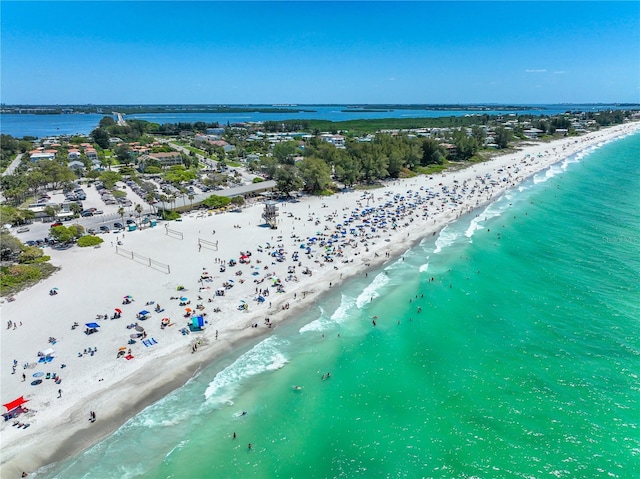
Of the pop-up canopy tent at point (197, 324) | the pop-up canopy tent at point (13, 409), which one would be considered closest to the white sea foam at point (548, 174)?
the pop-up canopy tent at point (197, 324)

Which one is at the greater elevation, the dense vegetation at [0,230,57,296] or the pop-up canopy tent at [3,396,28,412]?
the dense vegetation at [0,230,57,296]

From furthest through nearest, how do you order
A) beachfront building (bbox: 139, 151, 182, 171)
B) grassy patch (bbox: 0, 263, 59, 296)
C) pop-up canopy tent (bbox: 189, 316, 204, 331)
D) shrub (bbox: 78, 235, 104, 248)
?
beachfront building (bbox: 139, 151, 182, 171) → shrub (bbox: 78, 235, 104, 248) → grassy patch (bbox: 0, 263, 59, 296) → pop-up canopy tent (bbox: 189, 316, 204, 331)

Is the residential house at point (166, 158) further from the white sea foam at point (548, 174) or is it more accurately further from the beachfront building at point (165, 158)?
the white sea foam at point (548, 174)

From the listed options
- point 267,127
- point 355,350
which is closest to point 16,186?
point 355,350

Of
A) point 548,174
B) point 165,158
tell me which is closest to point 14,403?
point 165,158

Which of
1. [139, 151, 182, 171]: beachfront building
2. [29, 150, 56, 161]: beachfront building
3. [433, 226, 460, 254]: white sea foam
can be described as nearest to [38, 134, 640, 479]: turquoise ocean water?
[433, 226, 460, 254]: white sea foam

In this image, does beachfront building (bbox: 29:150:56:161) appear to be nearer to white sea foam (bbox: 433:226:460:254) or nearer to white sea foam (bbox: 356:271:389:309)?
white sea foam (bbox: 356:271:389:309)
